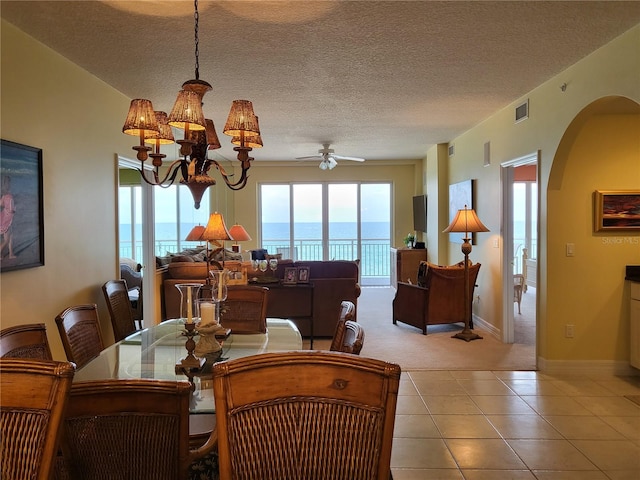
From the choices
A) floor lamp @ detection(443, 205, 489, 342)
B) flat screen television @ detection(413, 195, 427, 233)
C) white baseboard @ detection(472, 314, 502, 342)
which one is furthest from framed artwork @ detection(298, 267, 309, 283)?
flat screen television @ detection(413, 195, 427, 233)

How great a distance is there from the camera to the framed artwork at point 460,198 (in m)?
6.10

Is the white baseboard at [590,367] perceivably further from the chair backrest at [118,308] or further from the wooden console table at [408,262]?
the wooden console table at [408,262]

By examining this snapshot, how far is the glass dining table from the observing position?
1.89 meters

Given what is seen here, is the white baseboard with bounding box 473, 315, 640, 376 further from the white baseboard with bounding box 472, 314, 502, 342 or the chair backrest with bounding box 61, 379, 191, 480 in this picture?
the chair backrest with bounding box 61, 379, 191, 480

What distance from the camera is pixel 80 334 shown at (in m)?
2.34

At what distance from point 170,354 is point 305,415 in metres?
1.39

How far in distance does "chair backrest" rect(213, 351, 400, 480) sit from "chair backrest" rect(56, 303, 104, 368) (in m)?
1.46

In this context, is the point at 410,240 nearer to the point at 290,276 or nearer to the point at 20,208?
the point at 290,276

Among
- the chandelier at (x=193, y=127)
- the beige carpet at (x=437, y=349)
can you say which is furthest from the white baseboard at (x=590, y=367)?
the chandelier at (x=193, y=127)

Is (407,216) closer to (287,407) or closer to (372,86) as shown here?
(372,86)

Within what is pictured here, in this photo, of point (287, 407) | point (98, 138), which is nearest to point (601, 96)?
point (287, 407)

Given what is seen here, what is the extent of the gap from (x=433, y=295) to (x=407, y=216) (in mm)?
4417

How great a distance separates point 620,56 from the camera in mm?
3033

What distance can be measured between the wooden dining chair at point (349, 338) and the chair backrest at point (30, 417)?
3.17 feet
